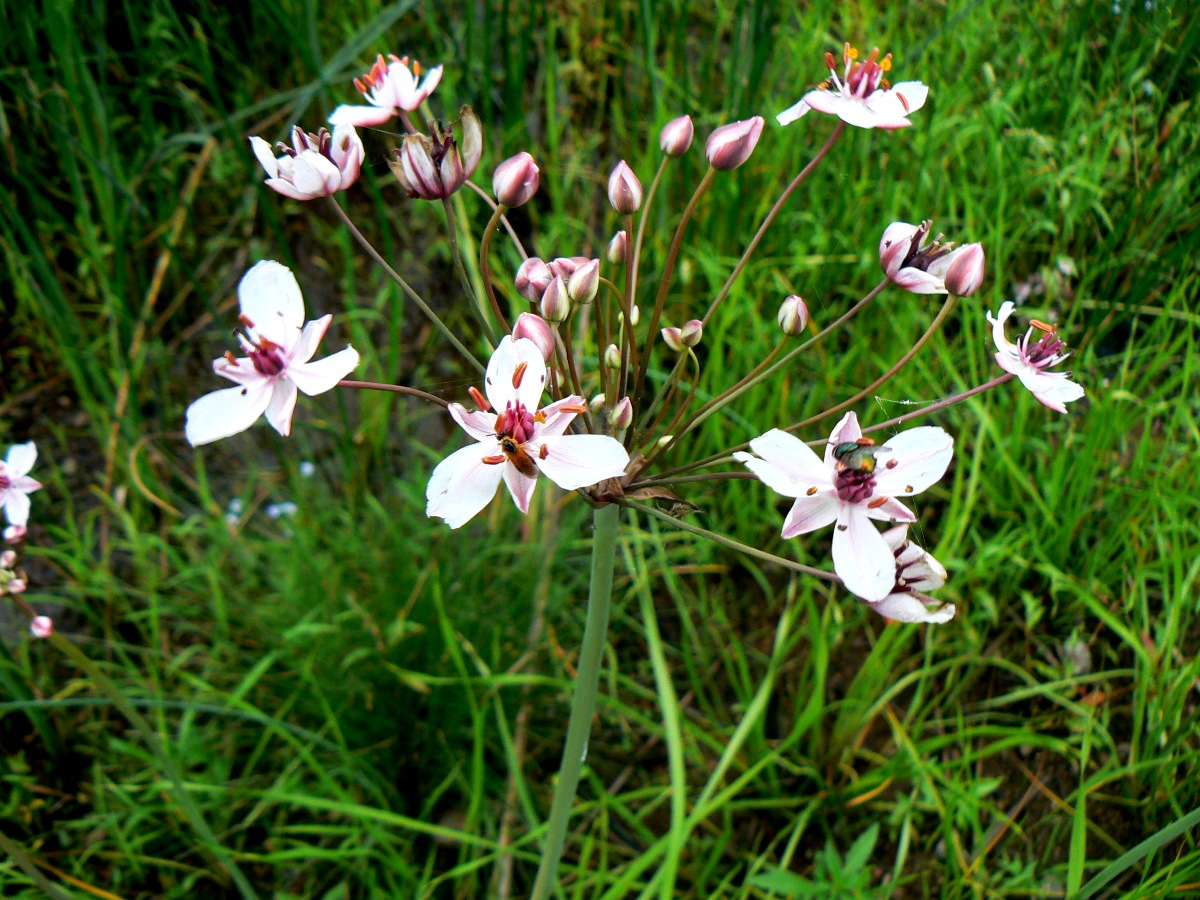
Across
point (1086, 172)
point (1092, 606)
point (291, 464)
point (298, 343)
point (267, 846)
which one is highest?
point (298, 343)

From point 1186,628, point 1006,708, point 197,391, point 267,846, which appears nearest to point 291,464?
point 197,391

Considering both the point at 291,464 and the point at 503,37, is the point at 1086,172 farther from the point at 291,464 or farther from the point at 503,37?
the point at 291,464

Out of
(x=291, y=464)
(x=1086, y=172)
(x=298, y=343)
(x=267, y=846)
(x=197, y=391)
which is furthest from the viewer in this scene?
(x=197, y=391)

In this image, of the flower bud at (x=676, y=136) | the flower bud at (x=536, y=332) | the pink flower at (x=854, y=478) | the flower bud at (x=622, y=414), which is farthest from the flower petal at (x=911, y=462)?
the flower bud at (x=676, y=136)

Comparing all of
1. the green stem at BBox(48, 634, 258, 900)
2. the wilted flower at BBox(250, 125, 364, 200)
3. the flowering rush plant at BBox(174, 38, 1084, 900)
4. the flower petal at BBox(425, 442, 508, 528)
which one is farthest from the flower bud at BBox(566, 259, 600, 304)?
the green stem at BBox(48, 634, 258, 900)

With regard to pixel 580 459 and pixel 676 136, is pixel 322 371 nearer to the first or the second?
pixel 580 459

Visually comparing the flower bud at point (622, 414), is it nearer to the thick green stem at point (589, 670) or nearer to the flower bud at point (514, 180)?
the thick green stem at point (589, 670)

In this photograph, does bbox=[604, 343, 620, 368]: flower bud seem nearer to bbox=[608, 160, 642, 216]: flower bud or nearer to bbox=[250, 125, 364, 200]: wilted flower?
bbox=[608, 160, 642, 216]: flower bud

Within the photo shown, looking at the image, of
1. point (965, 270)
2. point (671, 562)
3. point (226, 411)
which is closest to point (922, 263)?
point (965, 270)
